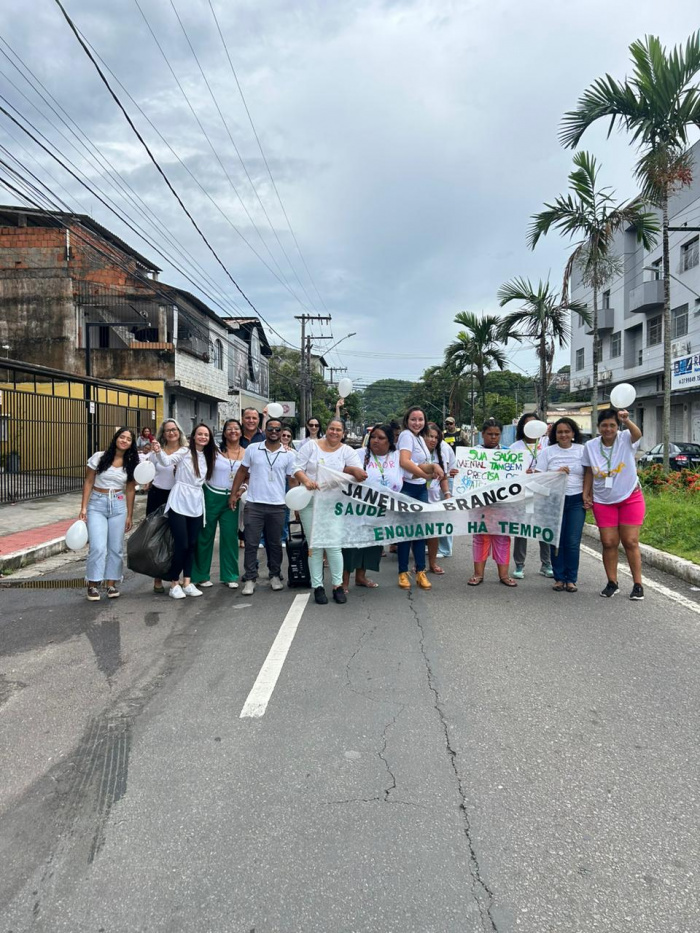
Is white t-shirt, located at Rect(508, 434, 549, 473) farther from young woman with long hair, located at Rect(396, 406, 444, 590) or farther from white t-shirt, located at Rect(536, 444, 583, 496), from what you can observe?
young woman with long hair, located at Rect(396, 406, 444, 590)

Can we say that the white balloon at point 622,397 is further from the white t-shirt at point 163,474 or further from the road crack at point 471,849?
the white t-shirt at point 163,474

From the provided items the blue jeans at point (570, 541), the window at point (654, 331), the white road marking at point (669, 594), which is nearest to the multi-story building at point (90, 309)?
Answer: the blue jeans at point (570, 541)

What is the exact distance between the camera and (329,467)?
6.77m

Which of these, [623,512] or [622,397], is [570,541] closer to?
[623,512]

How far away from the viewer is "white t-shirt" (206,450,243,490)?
709 cm

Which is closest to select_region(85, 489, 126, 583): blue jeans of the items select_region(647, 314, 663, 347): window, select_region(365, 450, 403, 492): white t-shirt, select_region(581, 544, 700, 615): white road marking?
select_region(365, 450, 403, 492): white t-shirt

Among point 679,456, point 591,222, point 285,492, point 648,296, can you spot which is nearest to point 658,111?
point 591,222

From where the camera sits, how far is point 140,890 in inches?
96.7

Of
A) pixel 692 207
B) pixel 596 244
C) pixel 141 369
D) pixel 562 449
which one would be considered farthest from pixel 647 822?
pixel 692 207

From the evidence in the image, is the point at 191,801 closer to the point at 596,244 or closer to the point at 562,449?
the point at 562,449

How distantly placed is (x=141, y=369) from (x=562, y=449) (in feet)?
77.0

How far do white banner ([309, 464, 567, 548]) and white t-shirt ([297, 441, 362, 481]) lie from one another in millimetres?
90

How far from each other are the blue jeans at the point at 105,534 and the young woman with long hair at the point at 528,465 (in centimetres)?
439

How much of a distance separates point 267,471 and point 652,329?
124ft
